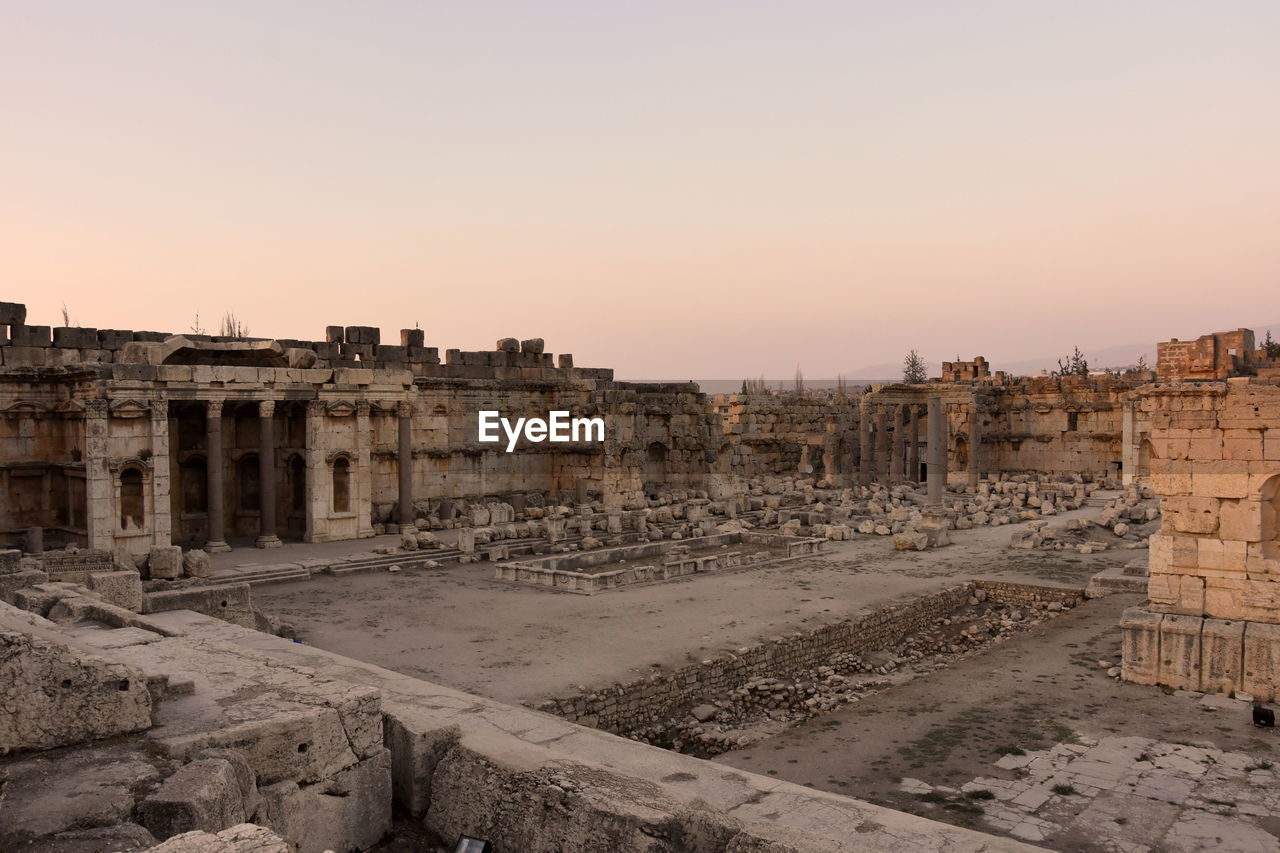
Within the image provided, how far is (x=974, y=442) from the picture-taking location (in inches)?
1495

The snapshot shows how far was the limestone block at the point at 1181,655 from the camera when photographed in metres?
11.1

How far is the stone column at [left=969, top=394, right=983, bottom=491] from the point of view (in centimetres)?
3666

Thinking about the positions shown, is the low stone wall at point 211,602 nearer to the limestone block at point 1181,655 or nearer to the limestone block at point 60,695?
the limestone block at point 60,695

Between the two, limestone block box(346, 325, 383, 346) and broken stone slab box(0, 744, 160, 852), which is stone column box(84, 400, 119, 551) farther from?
broken stone slab box(0, 744, 160, 852)

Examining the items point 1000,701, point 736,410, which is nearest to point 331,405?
point 1000,701

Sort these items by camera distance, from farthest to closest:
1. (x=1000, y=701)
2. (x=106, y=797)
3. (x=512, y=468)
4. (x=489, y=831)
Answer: (x=512, y=468)
(x=1000, y=701)
(x=489, y=831)
(x=106, y=797)

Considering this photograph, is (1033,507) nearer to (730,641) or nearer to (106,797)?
(730,641)

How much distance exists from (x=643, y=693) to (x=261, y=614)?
5.82 m

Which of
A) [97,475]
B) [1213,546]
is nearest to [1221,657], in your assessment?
[1213,546]

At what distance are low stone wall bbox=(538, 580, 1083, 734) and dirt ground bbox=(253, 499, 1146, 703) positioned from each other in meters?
0.30

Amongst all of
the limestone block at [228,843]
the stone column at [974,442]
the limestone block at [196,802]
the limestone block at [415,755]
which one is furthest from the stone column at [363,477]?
the stone column at [974,442]

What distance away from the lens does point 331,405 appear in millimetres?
22344

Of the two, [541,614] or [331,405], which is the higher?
[331,405]

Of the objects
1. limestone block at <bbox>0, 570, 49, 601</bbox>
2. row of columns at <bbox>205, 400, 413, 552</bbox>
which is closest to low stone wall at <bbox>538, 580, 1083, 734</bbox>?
limestone block at <bbox>0, 570, 49, 601</bbox>
